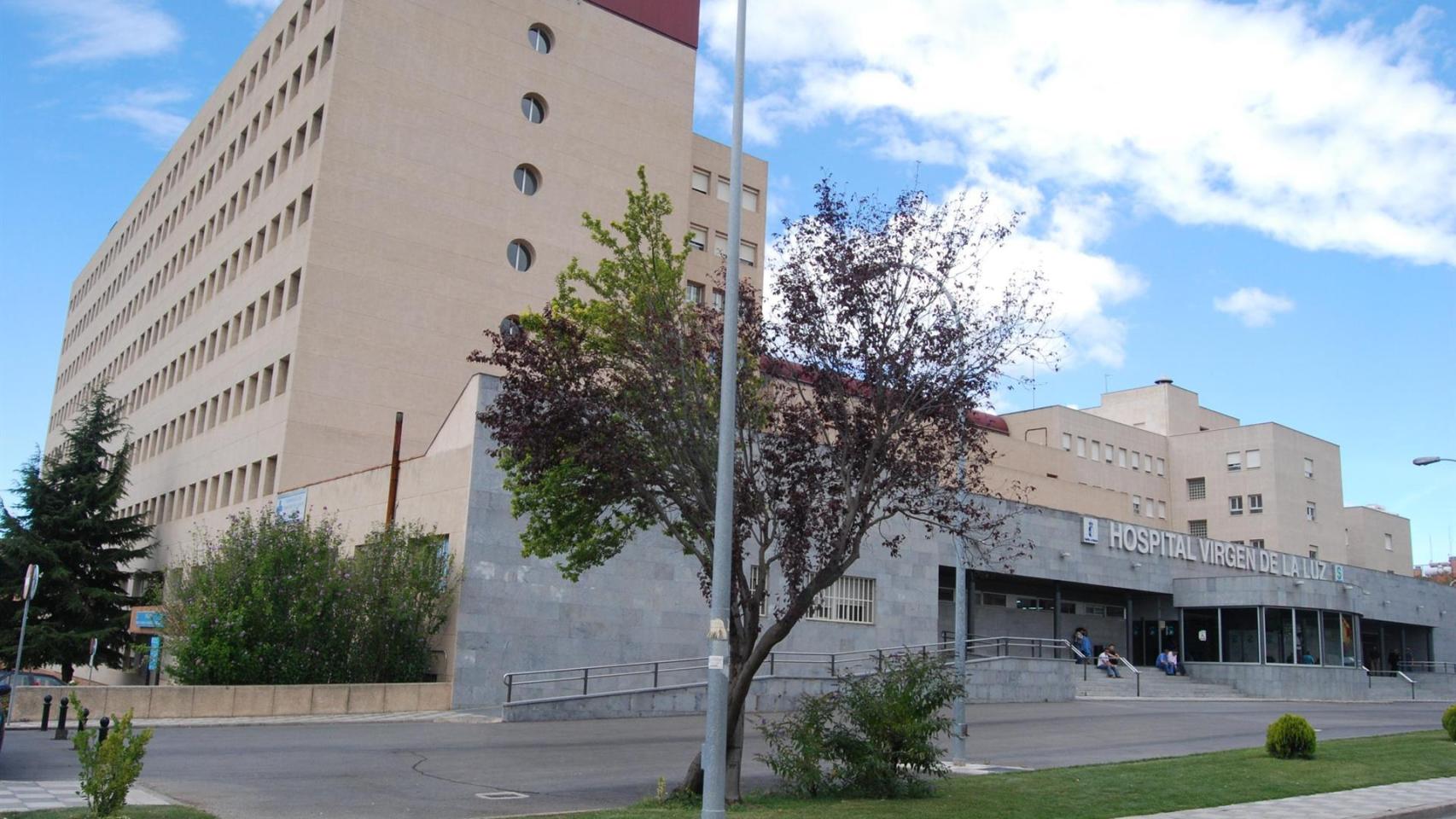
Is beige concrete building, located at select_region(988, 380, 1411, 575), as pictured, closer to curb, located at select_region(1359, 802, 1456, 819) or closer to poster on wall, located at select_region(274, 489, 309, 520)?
poster on wall, located at select_region(274, 489, 309, 520)

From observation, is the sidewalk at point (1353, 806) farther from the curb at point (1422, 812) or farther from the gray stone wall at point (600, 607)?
the gray stone wall at point (600, 607)

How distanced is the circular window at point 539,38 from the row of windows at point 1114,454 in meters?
40.9

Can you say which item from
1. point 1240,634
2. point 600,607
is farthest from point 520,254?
point 1240,634

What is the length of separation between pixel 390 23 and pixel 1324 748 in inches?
1503

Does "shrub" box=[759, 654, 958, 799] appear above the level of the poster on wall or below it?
below

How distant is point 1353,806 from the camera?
531 inches

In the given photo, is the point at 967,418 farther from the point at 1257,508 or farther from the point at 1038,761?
the point at 1257,508

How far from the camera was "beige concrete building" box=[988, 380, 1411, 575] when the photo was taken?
242 feet

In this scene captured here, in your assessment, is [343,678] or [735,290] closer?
[735,290]

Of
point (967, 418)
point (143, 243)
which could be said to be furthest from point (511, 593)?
point (143, 243)

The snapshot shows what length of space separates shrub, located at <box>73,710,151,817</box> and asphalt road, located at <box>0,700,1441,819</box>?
177 centimetres

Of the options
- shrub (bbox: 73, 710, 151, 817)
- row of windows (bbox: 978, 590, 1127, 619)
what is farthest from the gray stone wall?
shrub (bbox: 73, 710, 151, 817)

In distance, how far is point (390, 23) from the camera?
43562mm

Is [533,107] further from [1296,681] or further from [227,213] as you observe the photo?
[1296,681]
